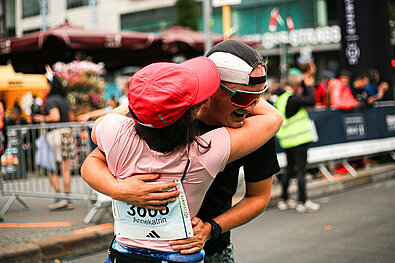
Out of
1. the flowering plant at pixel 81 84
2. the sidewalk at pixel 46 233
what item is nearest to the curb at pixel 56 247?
the sidewalk at pixel 46 233

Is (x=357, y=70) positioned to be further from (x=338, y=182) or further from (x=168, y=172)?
(x=168, y=172)

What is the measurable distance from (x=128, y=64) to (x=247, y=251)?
8.59 m

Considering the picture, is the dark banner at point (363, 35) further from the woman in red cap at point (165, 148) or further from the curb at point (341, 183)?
the woman in red cap at point (165, 148)

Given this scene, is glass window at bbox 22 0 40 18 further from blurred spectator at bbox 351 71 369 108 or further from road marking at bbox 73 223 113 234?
road marking at bbox 73 223 113 234

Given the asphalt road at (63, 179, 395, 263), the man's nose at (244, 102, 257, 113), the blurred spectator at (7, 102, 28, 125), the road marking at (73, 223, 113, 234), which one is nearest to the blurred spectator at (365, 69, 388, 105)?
the asphalt road at (63, 179, 395, 263)

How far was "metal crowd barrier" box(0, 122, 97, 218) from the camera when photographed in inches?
295

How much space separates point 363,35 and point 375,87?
1.46 m

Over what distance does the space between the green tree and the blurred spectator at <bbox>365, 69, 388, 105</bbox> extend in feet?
90.2

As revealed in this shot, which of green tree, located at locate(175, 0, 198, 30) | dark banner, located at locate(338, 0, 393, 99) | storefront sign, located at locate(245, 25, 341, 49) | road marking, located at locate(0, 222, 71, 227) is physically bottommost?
road marking, located at locate(0, 222, 71, 227)

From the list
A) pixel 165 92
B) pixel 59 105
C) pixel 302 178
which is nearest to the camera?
pixel 165 92

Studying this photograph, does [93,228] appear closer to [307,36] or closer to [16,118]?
[16,118]

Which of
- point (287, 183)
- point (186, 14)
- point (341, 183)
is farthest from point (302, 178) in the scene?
point (186, 14)

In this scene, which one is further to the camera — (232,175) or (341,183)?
(341,183)

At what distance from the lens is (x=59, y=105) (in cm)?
845
